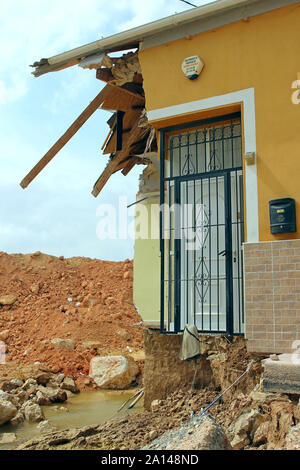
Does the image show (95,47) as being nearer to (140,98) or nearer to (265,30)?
(140,98)

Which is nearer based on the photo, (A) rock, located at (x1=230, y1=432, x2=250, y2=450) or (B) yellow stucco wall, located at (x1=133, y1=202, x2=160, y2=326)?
(A) rock, located at (x1=230, y1=432, x2=250, y2=450)

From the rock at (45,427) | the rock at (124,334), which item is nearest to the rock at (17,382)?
the rock at (45,427)

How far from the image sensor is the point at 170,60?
688 cm

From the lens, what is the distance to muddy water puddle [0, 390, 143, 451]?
766 centimetres

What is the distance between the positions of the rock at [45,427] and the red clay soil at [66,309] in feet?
15.4

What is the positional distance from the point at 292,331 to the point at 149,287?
12.8ft

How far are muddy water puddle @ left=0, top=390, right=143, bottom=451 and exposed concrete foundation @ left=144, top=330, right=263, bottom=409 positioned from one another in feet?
4.47

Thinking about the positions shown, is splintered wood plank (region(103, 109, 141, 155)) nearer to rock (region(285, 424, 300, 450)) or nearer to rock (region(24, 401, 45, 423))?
rock (region(24, 401, 45, 423))

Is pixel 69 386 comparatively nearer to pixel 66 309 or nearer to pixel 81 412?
pixel 81 412

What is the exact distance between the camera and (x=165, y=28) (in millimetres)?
6770

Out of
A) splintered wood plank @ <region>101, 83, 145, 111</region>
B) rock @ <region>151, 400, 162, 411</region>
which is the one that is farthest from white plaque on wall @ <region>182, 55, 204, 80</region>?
rock @ <region>151, 400, 162, 411</region>

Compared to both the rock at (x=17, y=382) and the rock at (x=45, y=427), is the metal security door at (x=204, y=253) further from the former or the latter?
the rock at (x=17, y=382)

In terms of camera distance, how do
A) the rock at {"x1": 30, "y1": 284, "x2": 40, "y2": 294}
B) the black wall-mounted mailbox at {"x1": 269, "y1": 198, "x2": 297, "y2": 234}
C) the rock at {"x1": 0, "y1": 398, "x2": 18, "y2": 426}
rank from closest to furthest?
the black wall-mounted mailbox at {"x1": 269, "y1": 198, "x2": 297, "y2": 234} → the rock at {"x1": 0, "y1": 398, "x2": 18, "y2": 426} → the rock at {"x1": 30, "y1": 284, "x2": 40, "y2": 294}
